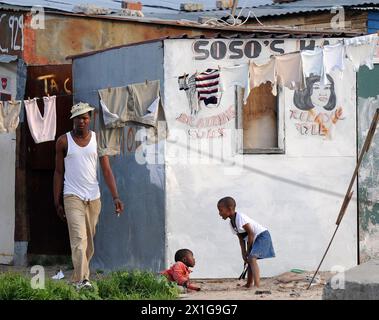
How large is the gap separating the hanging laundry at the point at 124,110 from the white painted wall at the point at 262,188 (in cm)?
18

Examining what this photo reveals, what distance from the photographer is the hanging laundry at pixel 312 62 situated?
1166 cm

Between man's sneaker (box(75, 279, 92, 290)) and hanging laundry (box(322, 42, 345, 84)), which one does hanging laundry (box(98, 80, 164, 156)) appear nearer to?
hanging laundry (box(322, 42, 345, 84))

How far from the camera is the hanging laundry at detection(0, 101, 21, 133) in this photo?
14711 mm

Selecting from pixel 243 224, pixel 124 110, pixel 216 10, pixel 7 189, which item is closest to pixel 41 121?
pixel 124 110

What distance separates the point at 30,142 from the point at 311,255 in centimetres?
453

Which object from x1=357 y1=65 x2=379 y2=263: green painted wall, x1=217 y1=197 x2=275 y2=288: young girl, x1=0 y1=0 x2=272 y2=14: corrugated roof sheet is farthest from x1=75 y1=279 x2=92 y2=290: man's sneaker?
x1=0 y1=0 x2=272 y2=14: corrugated roof sheet

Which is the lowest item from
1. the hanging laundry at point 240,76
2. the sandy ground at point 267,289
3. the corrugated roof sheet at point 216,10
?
the sandy ground at point 267,289

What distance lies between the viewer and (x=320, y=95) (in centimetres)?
1348

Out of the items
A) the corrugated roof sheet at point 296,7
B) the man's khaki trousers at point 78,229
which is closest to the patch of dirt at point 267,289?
the man's khaki trousers at point 78,229

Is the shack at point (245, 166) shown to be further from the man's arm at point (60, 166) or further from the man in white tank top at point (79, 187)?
the man's arm at point (60, 166)

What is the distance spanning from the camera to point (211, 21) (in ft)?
55.2
